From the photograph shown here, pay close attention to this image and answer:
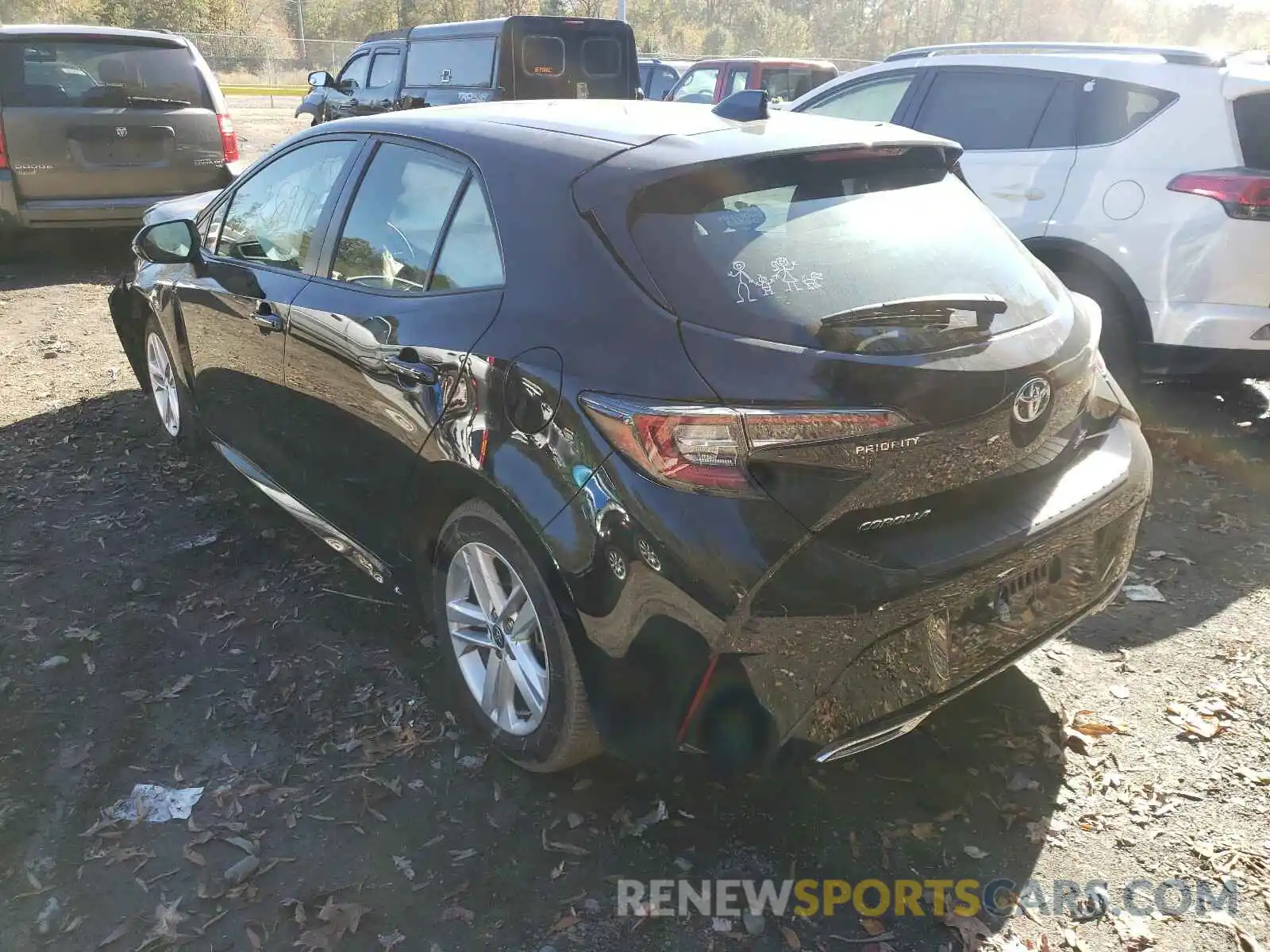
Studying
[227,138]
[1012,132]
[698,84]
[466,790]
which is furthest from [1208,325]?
[698,84]

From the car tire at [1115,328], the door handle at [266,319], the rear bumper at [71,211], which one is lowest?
the rear bumper at [71,211]

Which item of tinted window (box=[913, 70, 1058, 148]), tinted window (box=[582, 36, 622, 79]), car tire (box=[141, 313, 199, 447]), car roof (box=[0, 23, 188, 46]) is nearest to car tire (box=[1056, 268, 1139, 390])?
tinted window (box=[913, 70, 1058, 148])

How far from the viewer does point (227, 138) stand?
28.3 feet

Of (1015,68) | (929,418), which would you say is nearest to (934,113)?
(1015,68)

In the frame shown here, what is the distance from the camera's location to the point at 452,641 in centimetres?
296

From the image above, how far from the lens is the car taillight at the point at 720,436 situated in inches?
82.6

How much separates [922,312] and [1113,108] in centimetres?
373

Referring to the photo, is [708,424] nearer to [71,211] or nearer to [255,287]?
[255,287]

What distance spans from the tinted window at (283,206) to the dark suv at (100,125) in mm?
4885

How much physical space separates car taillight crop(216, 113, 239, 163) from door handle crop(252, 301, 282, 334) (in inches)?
232

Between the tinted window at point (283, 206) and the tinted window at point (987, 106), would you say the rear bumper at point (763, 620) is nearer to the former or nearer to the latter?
the tinted window at point (283, 206)

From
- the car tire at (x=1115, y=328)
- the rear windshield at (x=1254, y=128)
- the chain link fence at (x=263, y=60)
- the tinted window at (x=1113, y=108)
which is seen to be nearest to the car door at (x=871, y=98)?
the tinted window at (x=1113, y=108)

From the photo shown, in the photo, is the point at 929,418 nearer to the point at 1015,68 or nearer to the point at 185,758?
the point at 185,758

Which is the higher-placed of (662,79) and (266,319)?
(266,319)
